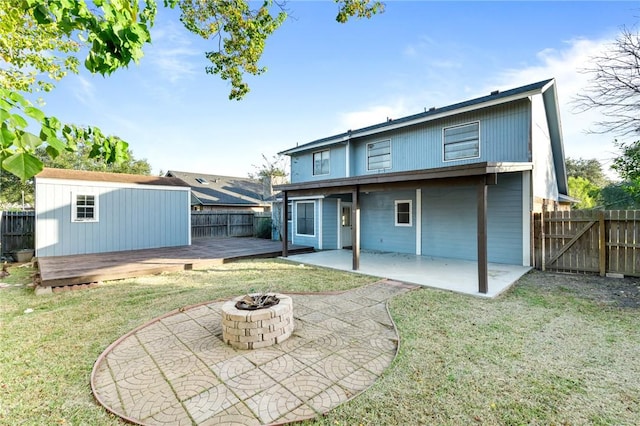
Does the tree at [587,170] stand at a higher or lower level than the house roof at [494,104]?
higher

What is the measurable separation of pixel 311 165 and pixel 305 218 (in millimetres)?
2594

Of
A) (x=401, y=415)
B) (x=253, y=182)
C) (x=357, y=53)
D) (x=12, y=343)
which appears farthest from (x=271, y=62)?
(x=253, y=182)

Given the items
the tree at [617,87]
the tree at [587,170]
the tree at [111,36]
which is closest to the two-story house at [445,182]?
the tree at [617,87]

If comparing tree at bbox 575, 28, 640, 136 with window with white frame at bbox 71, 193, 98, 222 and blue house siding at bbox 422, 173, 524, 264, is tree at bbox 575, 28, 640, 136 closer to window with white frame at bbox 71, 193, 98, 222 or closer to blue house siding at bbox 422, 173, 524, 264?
blue house siding at bbox 422, 173, 524, 264

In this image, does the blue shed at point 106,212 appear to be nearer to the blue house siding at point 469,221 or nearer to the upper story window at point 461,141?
the blue house siding at point 469,221

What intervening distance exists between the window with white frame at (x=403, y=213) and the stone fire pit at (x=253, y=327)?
7.83 metres

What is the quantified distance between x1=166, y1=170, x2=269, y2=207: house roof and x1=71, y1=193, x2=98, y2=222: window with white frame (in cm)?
1083

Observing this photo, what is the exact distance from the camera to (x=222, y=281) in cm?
683

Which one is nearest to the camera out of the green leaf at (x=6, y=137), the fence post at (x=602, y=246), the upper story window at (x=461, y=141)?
the green leaf at (x=6, y=137)

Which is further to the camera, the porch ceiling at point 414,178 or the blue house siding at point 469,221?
the blue house siding at point 469,221

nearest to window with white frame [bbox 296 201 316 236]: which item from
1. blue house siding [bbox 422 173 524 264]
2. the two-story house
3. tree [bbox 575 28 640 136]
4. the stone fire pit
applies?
the two-story house

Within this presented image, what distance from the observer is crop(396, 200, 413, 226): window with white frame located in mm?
10492

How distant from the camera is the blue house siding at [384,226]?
10531mm

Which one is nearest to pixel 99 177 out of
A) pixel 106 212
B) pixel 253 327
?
pixel 106 212
